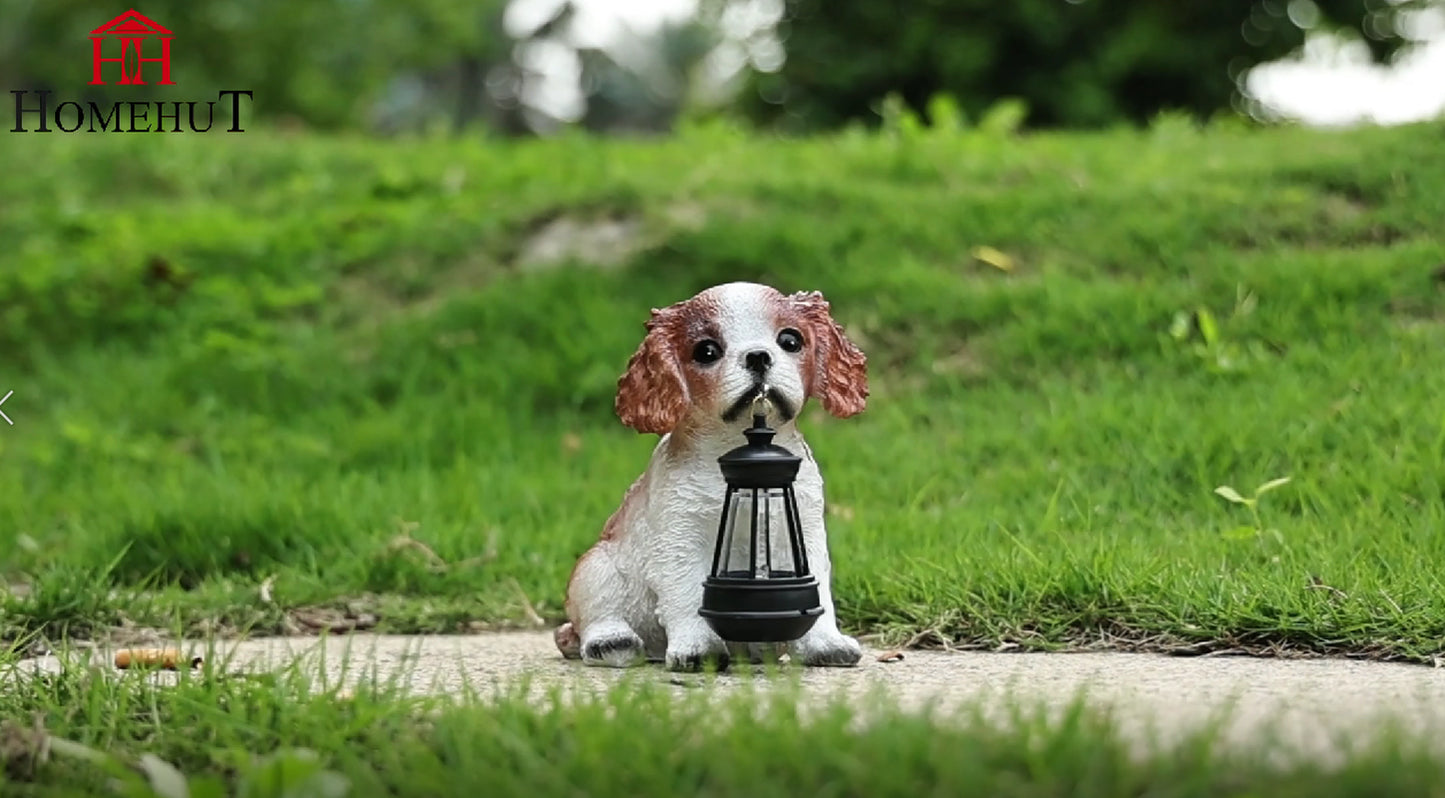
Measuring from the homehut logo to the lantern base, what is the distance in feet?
20.0

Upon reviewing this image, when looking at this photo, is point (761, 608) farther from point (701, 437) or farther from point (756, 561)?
point (701, 437)

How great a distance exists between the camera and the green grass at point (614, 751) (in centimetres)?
231

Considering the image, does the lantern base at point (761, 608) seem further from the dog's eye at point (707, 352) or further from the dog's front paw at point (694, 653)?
the dog's eye at point (707, 352)

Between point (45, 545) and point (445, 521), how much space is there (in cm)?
141

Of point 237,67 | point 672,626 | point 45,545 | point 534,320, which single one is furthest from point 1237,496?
point 237,67

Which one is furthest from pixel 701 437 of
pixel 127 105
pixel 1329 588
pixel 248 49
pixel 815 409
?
pixel 248 49

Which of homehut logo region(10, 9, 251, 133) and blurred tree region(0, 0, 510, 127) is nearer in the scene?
homehut logo region(10, 9, 251, 133)

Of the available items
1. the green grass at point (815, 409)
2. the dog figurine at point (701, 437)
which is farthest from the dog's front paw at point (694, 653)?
the green grass at point (815, 409)

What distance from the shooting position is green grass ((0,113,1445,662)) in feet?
14.9

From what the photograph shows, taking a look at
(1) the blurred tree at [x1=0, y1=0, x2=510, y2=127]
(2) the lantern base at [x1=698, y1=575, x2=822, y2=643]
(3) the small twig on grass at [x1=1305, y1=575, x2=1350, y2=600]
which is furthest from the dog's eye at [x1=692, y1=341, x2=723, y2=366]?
(1) the blurred tree at [x1=0, y1=0, x2=510, y2=127]

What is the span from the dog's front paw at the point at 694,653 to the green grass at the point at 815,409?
2.68 feet

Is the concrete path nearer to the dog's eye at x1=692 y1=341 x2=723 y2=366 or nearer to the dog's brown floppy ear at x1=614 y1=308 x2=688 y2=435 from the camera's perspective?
the dog's brown floppy ear at x1=614 y1=308 x2=688 y2=435

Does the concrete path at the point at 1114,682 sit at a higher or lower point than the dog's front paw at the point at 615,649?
lower

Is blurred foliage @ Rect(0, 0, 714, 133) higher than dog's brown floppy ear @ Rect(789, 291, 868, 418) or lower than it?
higher
